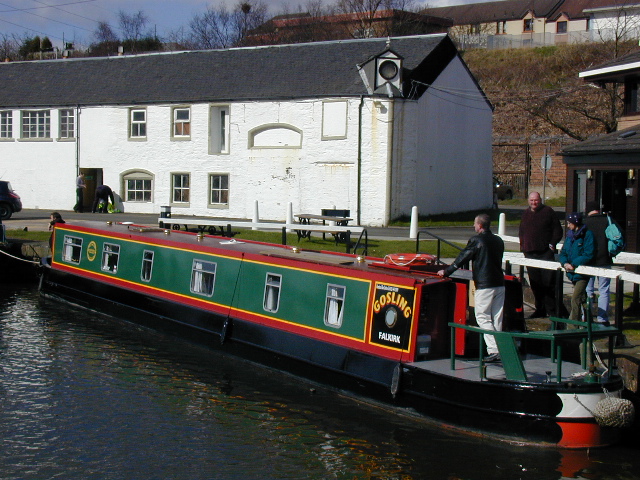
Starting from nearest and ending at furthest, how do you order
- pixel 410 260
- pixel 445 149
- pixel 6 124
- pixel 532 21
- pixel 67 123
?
pixel 410 260, pixel 445 149, pixel 67 123, pixel 6 124, pixel 532 21

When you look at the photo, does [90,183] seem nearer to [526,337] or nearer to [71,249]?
[71,249]

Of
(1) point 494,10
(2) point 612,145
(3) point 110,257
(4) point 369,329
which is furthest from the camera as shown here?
(1) point 494,10

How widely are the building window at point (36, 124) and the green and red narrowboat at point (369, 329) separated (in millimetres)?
22125

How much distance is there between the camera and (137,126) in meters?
33.8

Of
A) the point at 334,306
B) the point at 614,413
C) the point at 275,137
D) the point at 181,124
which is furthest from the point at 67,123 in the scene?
the point at 614,413

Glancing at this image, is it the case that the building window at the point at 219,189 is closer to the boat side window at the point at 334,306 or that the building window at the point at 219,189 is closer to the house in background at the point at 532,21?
the boat side window at the point at 334,306

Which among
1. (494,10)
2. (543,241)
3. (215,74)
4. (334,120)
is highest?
(494,10)

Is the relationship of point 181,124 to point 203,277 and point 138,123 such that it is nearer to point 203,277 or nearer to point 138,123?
point 138,123

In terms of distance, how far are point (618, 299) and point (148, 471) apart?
6.40 metres

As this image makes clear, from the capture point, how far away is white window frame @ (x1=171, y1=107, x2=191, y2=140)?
107 feet

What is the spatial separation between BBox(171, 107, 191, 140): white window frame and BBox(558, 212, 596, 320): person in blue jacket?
23.6m

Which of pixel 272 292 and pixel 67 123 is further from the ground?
pixel 67 123

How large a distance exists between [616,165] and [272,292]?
9.77 meters

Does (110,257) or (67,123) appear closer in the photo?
(110,257)
